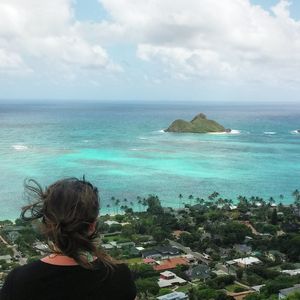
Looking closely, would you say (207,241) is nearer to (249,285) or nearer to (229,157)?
(249,285)

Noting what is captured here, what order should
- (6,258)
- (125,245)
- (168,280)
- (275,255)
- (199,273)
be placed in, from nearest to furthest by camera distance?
(168,280) → (199,273) → (6,258) → (275,255) → (125,245)

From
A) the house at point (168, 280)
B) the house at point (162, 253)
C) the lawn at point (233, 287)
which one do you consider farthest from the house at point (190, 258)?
the lawn at point (233, 287)

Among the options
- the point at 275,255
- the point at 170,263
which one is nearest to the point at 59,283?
the point at 170,263

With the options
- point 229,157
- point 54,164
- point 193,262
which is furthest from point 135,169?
point 193,262

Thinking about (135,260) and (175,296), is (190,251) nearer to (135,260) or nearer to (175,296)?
(135,260)

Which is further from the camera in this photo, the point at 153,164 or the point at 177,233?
the point at 153,164

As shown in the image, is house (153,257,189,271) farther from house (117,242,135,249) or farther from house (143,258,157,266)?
house (117,242,135,249)
